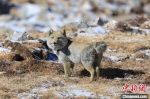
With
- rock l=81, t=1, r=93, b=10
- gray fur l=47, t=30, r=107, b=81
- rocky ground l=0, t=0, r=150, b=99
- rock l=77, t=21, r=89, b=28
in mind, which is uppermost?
gray fur l=47, t=30, r=107, b=81

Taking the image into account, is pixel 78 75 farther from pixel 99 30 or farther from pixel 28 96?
pixel 99 30

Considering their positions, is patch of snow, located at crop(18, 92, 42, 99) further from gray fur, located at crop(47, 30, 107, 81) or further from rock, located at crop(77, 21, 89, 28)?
rock, located at crop(77, 21, 89, 28)

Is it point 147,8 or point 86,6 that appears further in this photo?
point 147,8

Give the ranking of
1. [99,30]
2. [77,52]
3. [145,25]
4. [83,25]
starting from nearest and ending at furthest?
[77,52]
[99,30]
[145,25]
[83,25]

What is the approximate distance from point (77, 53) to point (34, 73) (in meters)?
2.41

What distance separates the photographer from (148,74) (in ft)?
59.1

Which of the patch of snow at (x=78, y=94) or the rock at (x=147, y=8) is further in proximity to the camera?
the rock at (x=147, y=8)

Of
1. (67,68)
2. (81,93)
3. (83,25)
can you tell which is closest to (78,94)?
(81,93)

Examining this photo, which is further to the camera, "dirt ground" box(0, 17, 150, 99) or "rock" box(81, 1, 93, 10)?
"rock" box(81, 1, 93, 10)

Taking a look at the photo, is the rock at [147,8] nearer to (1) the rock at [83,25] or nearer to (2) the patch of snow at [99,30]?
(1) the rock at [83,25]

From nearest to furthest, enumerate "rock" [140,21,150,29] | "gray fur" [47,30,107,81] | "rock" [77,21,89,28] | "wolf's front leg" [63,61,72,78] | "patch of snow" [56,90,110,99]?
"patch of snow" [56,90,110,99] → "gray fur" [47,30,107,81] → "wolf's front leg" [63,61,72,78] → "rock" [140,21,150,29] → "rock" [77,21,89,28]

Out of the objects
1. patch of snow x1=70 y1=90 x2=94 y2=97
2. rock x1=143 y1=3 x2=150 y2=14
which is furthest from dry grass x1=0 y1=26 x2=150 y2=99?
rock x1=143 y1=3 x2=150 y2=14

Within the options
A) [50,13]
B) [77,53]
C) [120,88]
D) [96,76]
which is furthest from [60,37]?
[50,13]

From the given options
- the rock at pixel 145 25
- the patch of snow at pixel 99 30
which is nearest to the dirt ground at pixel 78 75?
the patch of snow at pixel 99 30
